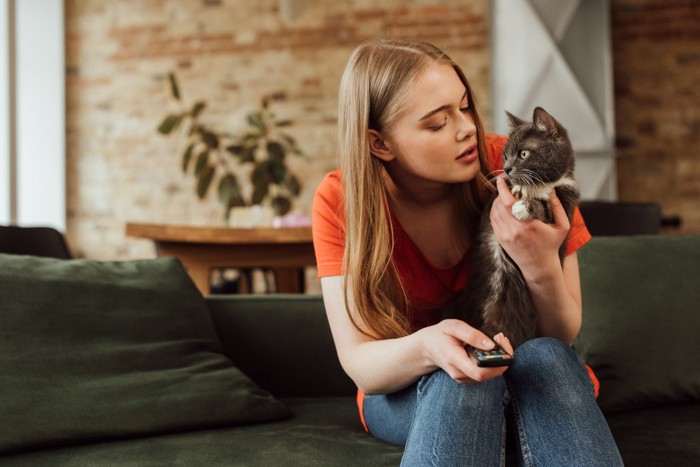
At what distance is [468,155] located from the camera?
4.29 feet

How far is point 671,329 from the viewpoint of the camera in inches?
61.9

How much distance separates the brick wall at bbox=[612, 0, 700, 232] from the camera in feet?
16.3

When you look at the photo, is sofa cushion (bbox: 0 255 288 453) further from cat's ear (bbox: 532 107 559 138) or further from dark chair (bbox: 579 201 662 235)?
dark chair (bbox: 579 201 662 235)

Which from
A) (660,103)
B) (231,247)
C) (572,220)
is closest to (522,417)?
(572,220)

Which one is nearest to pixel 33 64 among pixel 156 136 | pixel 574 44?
pixel 156 136

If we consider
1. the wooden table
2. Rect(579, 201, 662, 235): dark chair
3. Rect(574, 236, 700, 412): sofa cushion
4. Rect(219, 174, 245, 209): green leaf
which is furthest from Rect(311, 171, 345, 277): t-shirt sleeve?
Rect(219, 174, 245, 209): green leaf

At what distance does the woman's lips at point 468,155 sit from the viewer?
130 cm

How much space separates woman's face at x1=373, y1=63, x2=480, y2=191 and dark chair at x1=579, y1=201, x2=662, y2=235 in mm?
1870

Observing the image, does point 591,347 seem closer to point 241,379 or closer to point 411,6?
point 241,379

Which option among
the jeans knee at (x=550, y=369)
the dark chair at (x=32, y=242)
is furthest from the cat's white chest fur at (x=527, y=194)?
the dark chair at (x=32, y=242)

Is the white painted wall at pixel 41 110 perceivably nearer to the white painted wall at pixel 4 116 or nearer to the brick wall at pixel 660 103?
the white painted wall at pixel 4 116

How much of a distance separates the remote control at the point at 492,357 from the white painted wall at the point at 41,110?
4966 mm

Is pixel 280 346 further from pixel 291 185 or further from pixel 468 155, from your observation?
pixel 291 185

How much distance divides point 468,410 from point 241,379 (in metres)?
0.62
